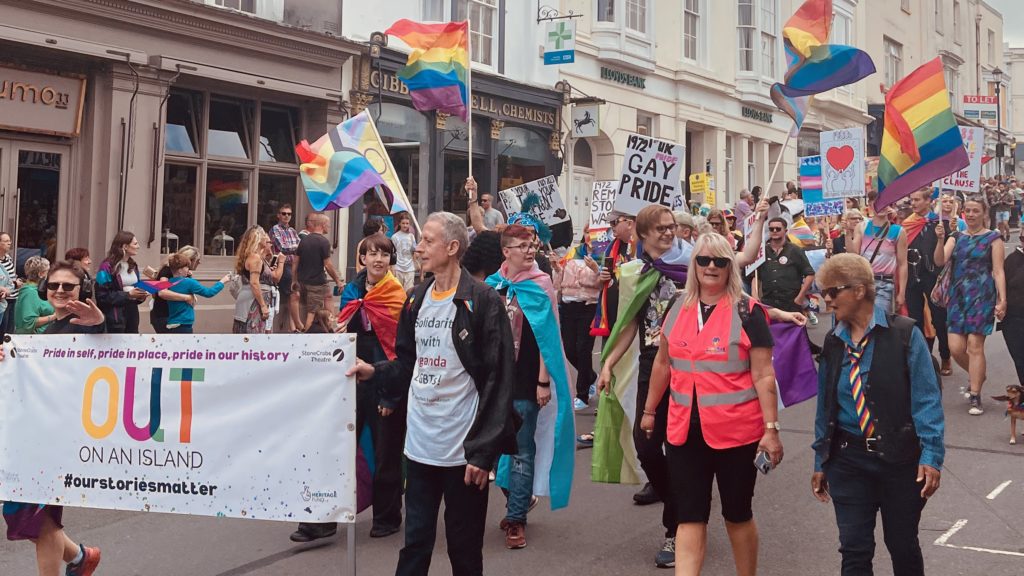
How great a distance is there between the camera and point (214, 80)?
15.8m

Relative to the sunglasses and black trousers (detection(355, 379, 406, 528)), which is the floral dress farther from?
black trousers (detection(355, 379, 406, 528))

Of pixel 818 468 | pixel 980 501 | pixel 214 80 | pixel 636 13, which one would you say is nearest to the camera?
pixel 818 468

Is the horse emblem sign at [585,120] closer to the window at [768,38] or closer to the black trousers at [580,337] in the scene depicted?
the window at [768,38]

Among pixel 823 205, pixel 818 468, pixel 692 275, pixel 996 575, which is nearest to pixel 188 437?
pixel 692 275

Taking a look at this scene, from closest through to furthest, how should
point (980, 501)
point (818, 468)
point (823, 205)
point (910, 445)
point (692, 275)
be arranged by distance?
point (910, 445) < point (818, 468) < point (692, 275) < point (980, 501) < point (823, 205)

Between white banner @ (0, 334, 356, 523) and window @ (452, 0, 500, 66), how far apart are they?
56.8 feet

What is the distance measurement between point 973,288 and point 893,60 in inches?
1445

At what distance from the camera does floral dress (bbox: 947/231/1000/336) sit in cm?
941

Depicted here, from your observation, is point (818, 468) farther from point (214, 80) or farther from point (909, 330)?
point (214, 80)

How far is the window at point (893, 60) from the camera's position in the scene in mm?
41906

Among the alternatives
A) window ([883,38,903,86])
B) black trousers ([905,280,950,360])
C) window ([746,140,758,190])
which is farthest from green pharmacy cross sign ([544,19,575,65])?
window ([883,38,903,86])

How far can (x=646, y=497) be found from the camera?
6656 mm

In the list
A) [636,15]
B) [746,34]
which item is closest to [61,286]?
[636,15]

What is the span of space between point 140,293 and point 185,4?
6.16m
